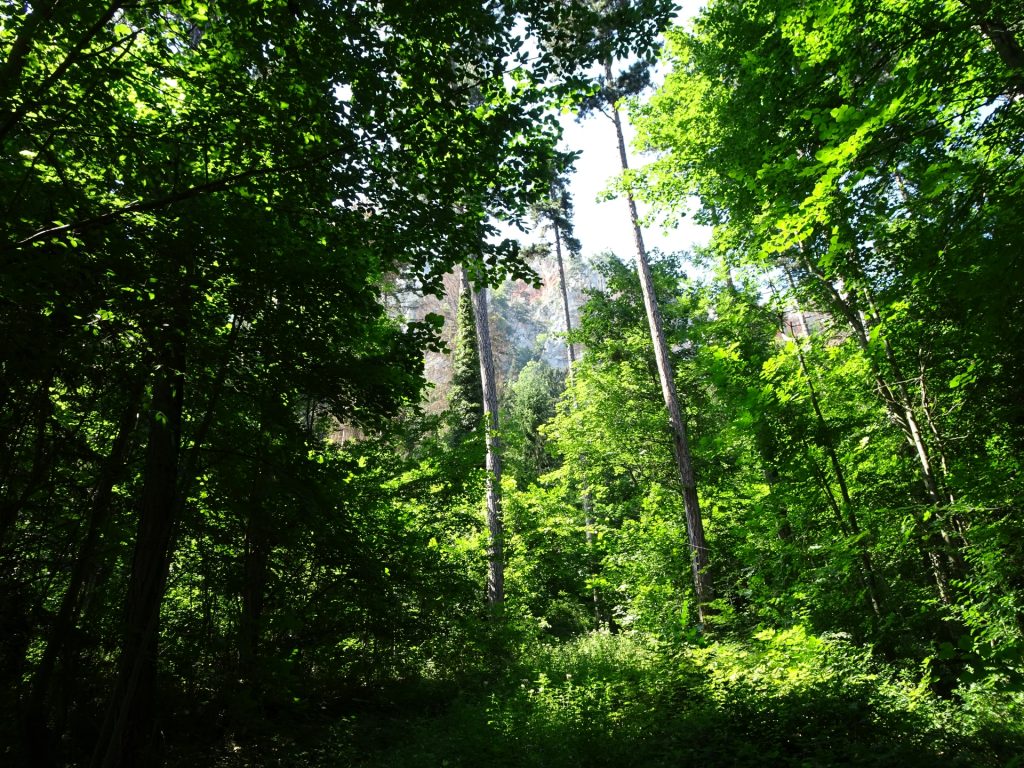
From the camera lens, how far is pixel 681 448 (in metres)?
11.4

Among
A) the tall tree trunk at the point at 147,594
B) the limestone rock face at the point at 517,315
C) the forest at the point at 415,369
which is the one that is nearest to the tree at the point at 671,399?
the forest at the point at 415,369

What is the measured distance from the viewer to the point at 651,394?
14289mm

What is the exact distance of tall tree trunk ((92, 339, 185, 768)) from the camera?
4.24 meters

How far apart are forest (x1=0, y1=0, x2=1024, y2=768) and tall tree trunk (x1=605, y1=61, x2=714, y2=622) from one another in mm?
1240

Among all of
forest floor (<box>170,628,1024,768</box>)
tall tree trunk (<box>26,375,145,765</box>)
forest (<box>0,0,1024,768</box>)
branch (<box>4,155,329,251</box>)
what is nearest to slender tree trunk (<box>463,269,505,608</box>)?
forest (<box>0,0,1024,768</box>)

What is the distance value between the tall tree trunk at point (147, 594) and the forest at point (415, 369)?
4cm

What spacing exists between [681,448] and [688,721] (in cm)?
627

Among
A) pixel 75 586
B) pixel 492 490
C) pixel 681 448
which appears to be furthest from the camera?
pixel 492 490

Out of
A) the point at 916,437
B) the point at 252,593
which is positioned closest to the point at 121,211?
the point at 252,593

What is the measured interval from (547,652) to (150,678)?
7670 mm

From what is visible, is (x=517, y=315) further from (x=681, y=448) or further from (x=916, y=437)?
(x=916, y=437)

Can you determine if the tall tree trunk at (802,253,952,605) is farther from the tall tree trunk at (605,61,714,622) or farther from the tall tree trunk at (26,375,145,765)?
the tall tree trunk at (26,375,145,765)

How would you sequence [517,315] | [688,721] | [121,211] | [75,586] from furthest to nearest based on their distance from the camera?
[517,315], [688,721], [75,586], [121,211]

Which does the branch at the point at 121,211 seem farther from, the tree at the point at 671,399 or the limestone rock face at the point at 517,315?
the limestone rock face at the point at 517,315
